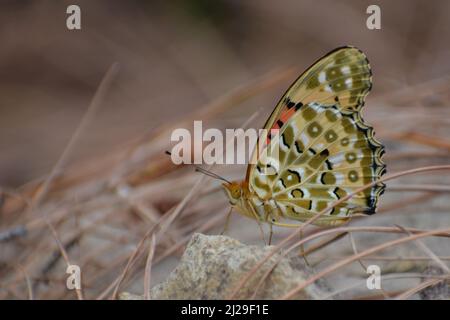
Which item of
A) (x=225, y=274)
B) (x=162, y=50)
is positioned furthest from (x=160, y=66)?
(x=225, y=274)

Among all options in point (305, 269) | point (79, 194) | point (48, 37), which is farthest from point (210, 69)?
point (305, 269)

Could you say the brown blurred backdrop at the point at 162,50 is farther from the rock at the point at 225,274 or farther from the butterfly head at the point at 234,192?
the rock at the point at 225,274

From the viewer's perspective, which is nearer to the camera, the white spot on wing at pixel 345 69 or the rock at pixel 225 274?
the rock at pixel 225 274

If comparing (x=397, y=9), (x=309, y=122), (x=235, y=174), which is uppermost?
(x=397, y=9)

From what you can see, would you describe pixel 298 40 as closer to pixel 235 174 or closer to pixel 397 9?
pixel 397 9

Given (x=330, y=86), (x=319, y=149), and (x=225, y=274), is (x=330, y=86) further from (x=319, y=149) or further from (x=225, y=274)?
(x=225, y=274)

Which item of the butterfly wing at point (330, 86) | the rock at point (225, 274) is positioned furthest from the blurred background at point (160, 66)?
the rock at point (225, 274)

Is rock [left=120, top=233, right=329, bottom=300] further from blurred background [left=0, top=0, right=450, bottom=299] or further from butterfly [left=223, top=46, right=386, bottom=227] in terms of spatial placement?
blurred background [left=0, top=0, right=450, bottom=299]
